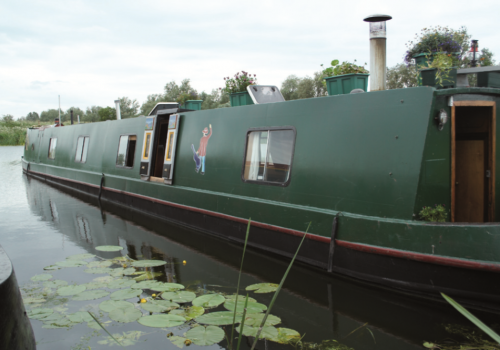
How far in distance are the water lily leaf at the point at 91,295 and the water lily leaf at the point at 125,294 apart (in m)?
0.12

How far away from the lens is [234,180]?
703 centimetres

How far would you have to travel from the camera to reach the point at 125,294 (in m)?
4.74

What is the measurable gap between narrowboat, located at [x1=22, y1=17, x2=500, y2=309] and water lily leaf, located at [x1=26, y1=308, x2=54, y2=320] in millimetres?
3115

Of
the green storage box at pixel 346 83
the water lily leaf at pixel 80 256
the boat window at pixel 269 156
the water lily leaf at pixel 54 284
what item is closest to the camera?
the water lily leaf at pixel 54 284

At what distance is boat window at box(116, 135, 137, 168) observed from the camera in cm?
1089

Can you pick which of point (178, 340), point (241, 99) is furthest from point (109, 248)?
point (178, 340)

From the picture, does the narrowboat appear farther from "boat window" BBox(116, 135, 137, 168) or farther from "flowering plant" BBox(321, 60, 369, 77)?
"boat window" BBox(116, 135, 137, 168)

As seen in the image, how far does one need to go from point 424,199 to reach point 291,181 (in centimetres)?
194

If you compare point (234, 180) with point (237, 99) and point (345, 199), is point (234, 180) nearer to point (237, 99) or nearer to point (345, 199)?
point (237, 99)

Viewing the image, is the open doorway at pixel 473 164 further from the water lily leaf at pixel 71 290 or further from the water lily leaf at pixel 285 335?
the water lily leaf at pixel 71 290

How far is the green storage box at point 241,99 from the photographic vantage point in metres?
7.73

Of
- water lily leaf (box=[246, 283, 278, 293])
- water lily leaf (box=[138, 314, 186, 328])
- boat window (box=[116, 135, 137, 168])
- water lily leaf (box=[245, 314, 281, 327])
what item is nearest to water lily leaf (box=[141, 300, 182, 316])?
water lily leaf (box=[138, 314, 186, 328])

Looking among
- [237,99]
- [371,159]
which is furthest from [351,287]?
[237,99]

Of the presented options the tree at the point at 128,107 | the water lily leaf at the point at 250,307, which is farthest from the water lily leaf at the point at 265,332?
the tree at the point at 128,107
